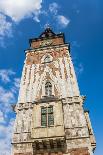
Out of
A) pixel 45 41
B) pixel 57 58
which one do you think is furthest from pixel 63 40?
pixel 57 58

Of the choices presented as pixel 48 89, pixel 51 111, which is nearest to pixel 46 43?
pixel 48 89

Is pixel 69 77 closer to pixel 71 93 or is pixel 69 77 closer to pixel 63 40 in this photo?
pixel 71 93

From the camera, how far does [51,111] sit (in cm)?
1812

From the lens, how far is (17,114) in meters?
18.5

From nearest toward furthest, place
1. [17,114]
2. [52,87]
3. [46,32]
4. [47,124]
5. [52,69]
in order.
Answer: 1. [47,124]
2. [17,114]
3. [52,87]
4. [52,69]
5. [46,32]

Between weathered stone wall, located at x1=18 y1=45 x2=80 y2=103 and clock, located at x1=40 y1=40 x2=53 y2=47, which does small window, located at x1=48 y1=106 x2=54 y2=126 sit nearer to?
weathered stone wall, located at x1=18 y1=45 x2=80 y2=103

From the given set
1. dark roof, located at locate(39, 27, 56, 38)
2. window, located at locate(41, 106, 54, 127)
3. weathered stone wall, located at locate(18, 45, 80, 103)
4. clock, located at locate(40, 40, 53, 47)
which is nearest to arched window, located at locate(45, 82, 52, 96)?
weathered stone wall, located at locate(18, 45, 80, 103)

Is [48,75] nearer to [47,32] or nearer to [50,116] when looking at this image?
[50,116]

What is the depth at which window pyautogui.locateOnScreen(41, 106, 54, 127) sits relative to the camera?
1730cm

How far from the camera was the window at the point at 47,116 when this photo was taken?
17.3 metres

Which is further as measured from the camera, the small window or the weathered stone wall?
the weathered stone wall

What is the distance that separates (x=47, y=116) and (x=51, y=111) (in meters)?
0.58

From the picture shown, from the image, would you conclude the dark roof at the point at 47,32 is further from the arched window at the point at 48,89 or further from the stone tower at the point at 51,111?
the arched window at the point at 48,89

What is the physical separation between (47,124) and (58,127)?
95cm
